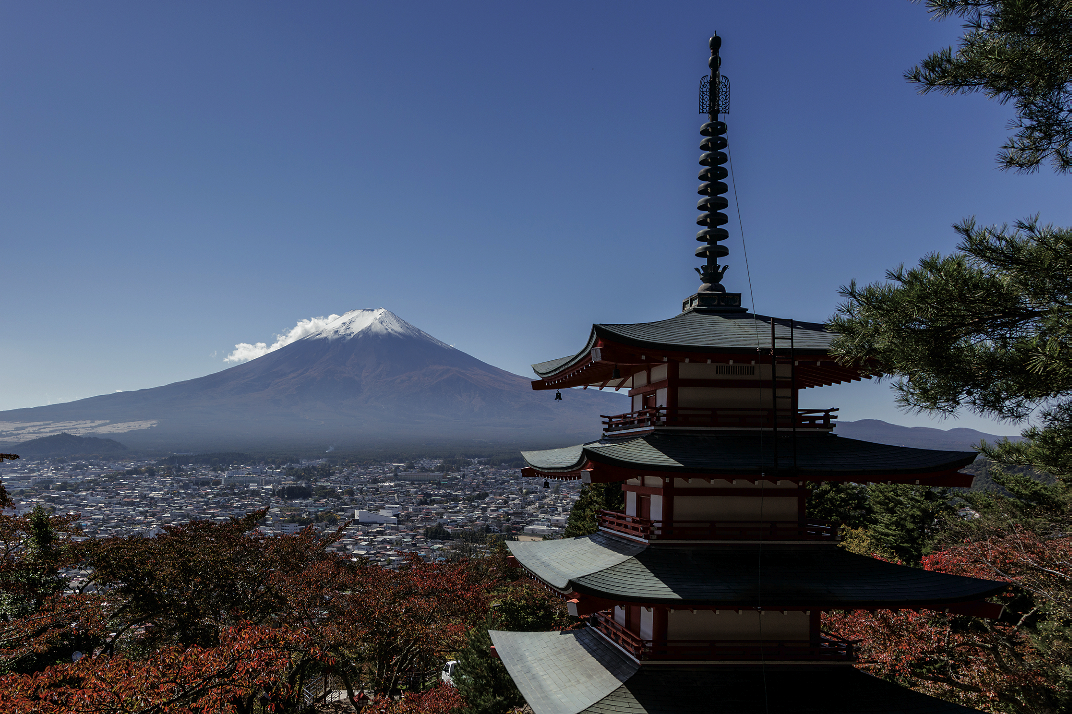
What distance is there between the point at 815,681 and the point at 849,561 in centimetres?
179

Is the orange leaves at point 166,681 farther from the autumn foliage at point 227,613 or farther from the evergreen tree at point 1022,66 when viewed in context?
the evergreen tree at point 1022,66

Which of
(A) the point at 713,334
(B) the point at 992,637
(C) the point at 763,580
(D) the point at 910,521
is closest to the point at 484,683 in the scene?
(C) the point at 763,580

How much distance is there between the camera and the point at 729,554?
941 cm

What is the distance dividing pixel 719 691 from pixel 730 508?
2.57 m

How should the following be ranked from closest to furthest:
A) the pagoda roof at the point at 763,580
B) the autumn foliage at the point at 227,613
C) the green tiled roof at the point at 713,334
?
1. the pagoda roof at the point at 763,580
2. the green tiled roof at the point at 713,334
3. the autumn foliage at the point at 227,613

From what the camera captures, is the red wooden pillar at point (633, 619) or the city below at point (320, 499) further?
the city below at point (320, 499)

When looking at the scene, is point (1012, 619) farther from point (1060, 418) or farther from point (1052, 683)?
point (1060, 418)

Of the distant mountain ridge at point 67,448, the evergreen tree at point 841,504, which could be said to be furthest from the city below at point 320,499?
the evergreen tree at point 841,504

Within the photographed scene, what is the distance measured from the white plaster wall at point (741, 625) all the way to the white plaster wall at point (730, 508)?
1371 mm

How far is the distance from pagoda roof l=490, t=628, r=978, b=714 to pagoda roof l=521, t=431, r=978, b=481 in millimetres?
2849

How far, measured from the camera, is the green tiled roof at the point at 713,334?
9023mm

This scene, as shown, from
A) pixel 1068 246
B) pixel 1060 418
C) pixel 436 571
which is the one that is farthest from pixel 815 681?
pixel 436 571

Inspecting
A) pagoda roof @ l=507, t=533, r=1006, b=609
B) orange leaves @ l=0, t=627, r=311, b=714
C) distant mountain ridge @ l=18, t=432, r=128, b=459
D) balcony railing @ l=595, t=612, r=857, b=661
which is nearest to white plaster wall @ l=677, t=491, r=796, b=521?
pagoda roof @ l=507, t=533, r=1006, b=609

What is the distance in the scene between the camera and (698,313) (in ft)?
36.4
